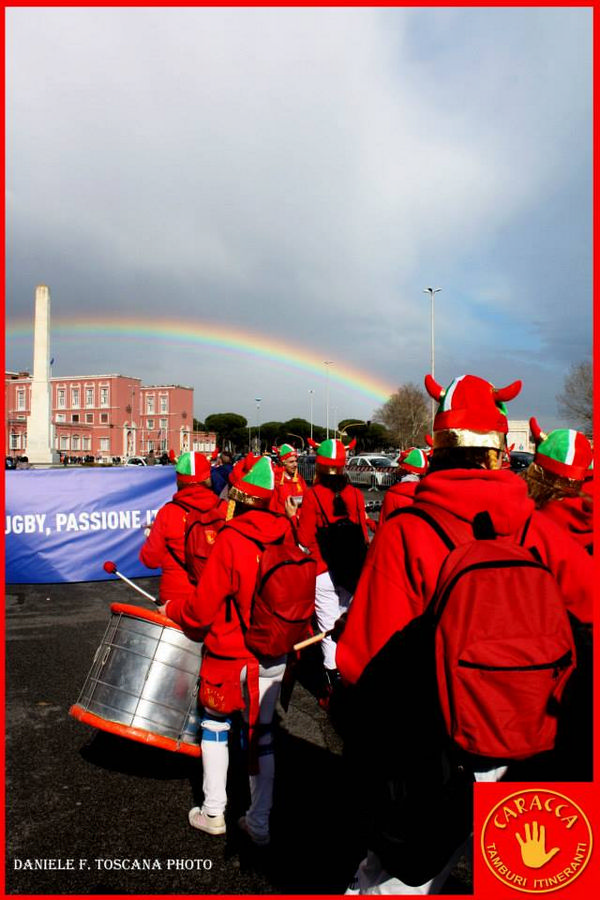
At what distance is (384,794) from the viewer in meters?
1.97

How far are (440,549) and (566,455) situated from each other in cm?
214

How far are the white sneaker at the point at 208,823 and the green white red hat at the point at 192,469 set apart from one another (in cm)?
227

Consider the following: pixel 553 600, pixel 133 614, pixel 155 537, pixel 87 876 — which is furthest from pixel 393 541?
pixel 155 537

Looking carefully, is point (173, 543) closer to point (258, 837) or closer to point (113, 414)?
point (258, 837)

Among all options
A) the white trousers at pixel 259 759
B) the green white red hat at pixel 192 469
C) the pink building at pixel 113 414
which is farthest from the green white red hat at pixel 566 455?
the pink building at pixel 113 414

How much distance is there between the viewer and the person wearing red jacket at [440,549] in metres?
1.93

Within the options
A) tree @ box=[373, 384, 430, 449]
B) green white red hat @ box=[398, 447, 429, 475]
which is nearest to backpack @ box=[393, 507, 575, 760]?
green white red hat @ box=[398, 447, 429, 475]

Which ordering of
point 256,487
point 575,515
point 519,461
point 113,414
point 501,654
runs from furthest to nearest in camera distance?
point 113,414, point 519,461, point 575,515, point 256,487, point 501,654

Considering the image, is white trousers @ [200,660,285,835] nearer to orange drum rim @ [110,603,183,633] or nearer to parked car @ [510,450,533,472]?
orange drum rim @ [110,603,183,633]

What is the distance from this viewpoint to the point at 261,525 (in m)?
3.47

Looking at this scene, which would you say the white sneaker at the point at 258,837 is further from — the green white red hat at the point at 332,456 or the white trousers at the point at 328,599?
the green white red hat at the point at 332,456

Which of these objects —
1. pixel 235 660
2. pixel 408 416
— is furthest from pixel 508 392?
pixel 408 416

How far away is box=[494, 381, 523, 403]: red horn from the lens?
230 cm

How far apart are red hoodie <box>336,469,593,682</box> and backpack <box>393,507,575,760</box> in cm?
15
